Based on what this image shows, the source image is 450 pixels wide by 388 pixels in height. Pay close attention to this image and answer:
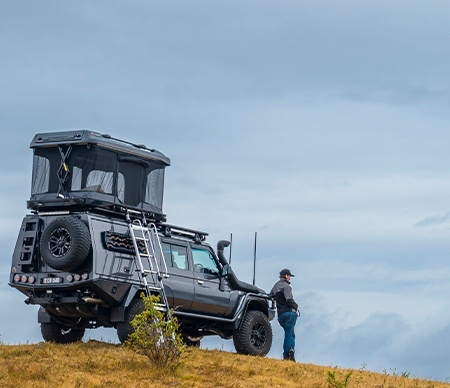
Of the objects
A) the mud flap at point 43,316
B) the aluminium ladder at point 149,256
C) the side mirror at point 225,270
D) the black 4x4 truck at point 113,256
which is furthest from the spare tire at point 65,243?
the side mirror at point 225,270

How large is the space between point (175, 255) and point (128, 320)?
214cm

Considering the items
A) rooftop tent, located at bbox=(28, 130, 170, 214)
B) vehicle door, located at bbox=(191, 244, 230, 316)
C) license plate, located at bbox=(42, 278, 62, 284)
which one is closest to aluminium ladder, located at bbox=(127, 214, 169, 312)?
rooftop tent, located at bbox=(28, 130, 170, 214)

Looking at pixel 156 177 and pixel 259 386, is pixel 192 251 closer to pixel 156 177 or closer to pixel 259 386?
pixel 156 177

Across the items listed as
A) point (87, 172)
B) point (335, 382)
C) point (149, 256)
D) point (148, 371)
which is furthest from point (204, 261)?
point (335, 382)

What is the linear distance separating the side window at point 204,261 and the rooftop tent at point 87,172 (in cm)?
139

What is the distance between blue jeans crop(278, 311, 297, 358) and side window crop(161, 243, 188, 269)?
2644 millimetres

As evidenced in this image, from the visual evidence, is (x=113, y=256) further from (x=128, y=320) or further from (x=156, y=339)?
(x=156, y=339)

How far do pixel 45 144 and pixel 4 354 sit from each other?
179 inches

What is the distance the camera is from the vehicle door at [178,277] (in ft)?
73.3

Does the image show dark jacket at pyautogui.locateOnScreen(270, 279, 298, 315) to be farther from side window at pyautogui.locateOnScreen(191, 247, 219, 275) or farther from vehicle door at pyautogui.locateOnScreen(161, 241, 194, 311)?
vehicle door at pyautogui.locateOnScreen(161, 241, 194, 311)

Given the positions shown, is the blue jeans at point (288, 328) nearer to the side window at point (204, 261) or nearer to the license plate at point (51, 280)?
the side window at point (204, 261)

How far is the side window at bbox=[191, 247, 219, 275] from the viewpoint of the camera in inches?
922

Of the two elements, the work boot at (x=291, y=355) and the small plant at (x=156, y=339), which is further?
the work boot at (x=291, y=355)

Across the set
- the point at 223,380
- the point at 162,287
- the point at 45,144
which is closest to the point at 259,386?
the point at 223,380
